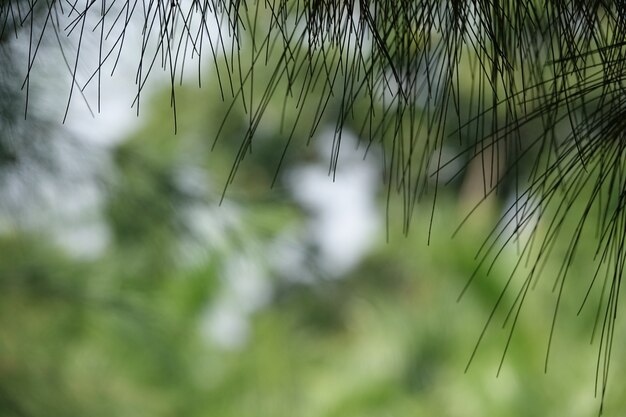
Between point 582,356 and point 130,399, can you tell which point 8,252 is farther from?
point 582,356

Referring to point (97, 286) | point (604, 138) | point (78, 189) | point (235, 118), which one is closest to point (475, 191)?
point (235, 118)

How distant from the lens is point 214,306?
5.78 m

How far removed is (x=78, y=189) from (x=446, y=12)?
6.15 ft

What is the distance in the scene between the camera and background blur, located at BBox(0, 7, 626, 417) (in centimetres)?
297

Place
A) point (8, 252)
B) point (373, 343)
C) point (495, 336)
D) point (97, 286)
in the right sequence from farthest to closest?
point (373, 343), point (495, 336), point (97, 286), point (8, 252)

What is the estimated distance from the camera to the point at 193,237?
3.05 m

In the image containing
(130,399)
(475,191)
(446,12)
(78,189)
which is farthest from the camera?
(475,191)

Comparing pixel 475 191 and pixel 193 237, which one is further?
pixel 475 191

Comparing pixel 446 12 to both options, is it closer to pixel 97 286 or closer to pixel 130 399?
pixel 97 286

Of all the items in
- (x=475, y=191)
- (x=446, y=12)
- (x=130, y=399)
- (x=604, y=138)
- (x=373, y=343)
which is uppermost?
(x=475, y=191)

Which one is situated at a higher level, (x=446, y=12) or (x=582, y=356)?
(x=582, y=356)

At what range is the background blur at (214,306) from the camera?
2.97m

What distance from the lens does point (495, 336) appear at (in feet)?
15.7

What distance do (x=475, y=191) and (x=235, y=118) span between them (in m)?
2.08
